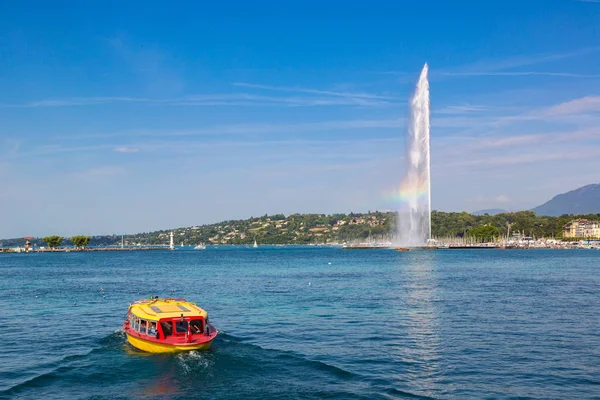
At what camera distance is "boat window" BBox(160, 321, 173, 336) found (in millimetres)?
29047

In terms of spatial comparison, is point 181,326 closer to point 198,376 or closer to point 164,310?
point 164,310

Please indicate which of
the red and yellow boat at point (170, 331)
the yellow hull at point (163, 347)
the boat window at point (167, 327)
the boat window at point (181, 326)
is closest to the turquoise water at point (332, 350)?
the yellow hull at point (163, 347)

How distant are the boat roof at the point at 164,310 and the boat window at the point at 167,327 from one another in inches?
13.9

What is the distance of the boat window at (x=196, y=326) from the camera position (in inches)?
1160

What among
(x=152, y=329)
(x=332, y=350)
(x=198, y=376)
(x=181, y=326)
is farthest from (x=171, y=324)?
(x=332, y=350)

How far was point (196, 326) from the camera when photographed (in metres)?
29.5

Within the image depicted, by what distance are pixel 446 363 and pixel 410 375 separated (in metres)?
2.84

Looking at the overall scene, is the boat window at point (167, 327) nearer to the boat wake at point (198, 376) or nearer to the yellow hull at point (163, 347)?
the yellow hull at point (163, 347)

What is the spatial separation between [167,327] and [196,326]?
1471 mm

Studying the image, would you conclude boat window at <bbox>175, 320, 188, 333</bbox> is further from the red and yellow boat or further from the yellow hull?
the yellow hull

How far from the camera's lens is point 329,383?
24141 mm

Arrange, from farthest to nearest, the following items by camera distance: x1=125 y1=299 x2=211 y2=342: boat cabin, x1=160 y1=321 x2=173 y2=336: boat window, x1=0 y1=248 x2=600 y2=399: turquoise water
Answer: x1=160 y1=321 x2=173 y2=336: boat window → x1=125 y1=299 x2=211 y2=342: boat cabin → x1=0 y1=248 x2=600 y2=399: turquoise water

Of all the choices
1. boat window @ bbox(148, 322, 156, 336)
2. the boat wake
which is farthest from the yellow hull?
boat window @ bbox(148, 322, 156, 336)

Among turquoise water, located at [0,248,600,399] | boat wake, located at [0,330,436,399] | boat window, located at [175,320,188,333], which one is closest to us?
boat wake, located at [0,330,436,399]
